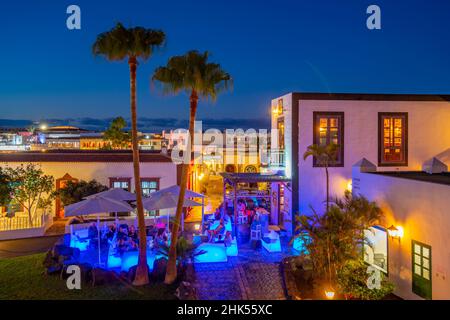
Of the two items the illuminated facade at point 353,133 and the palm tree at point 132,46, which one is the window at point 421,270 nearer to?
the illuminated facade at point 353,133

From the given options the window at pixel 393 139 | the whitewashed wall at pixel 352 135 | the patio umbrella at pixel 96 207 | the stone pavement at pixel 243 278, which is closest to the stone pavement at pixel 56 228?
the patio umbrella at pixel 96 207

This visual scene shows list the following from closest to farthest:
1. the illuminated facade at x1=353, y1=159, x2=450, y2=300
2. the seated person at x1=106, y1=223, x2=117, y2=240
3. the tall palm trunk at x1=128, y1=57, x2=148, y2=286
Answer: the illuminated facade at x1=353, y1=159, x2=450, y2=300 < the tall palm trunk at x1=128, y1=57, x2=148, y2=286 < the seated person at x1=106, y1=223, x2=117, y2=240

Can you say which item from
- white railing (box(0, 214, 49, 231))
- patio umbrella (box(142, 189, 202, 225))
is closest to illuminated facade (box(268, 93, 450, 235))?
patio umbrella (box(142, 189, 202, 225))

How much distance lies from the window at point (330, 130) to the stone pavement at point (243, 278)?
16.8 feet

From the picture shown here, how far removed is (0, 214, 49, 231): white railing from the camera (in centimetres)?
1789

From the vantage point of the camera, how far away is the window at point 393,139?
16891 mm

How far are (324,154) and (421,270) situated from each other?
6.98 meters

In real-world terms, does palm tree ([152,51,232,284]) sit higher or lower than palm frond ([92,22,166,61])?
lower

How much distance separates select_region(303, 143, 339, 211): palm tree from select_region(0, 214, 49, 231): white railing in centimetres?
1294

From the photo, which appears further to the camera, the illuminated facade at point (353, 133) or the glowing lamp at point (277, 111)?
the glowing lamp at point (277, 111)

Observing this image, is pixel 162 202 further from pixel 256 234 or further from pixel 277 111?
pixel 277 111

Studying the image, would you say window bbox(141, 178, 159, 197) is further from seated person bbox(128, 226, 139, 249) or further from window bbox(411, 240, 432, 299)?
window bbox(411, 240, 432, 299)

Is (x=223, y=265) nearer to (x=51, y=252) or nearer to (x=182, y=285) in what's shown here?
(x=182, y=285)
